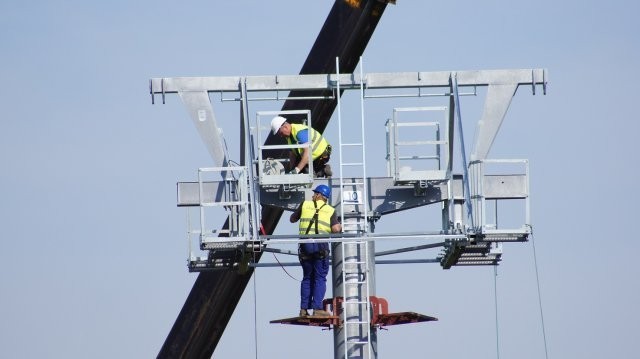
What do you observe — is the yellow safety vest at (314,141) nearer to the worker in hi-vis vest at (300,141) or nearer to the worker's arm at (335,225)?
the worker in hi-vis vest at (300,141)

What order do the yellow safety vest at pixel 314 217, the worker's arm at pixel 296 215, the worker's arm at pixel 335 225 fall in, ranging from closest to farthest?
the yellow safety vest at pixel 314 217, the worker's arm at pixel 335 225, the worker's arm at pixel 296 215

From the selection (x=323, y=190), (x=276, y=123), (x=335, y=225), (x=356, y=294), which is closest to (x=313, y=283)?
(x=356, y=294)

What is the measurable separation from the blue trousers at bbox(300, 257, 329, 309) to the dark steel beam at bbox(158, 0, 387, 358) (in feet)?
8.67

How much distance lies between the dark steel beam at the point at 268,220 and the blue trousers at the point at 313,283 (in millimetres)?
2644

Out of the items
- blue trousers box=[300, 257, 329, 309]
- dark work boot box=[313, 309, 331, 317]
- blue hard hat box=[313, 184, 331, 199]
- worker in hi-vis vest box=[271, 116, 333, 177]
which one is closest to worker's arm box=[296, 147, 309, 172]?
worker in hi-vis vest box=[271, 116, 333, 177]

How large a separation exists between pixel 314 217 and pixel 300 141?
1.38 meters

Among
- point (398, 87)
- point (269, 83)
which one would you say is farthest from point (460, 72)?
point (269, 83)

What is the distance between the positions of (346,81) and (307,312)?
405 cm

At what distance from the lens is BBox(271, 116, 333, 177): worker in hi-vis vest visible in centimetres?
3381

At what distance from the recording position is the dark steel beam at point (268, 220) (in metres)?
36.8

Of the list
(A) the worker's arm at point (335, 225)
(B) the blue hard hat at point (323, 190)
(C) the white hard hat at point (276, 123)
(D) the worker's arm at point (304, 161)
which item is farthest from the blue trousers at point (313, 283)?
(C) the white hard hat at point (276, 123)

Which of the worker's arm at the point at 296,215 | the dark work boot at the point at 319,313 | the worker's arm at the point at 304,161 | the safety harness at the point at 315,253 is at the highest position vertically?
the worker's arm at the point at 304,161

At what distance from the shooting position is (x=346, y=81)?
114 feet

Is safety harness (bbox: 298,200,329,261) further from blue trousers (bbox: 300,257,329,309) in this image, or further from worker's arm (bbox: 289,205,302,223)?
worker's arm (bbox: 289,205,302,223)
